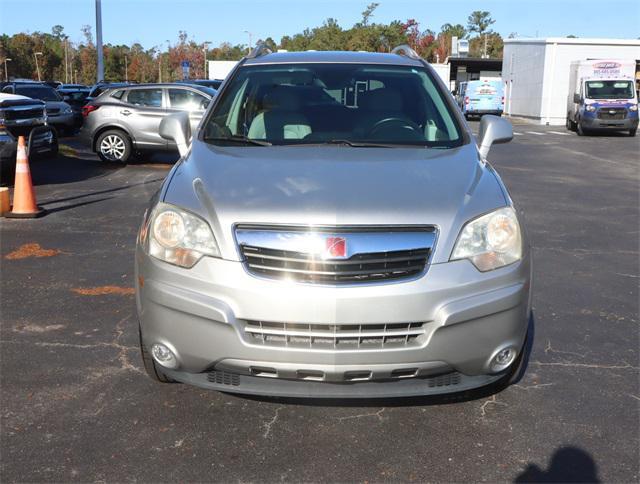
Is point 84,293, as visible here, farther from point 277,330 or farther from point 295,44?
point 295,44

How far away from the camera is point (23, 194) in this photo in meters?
8.72

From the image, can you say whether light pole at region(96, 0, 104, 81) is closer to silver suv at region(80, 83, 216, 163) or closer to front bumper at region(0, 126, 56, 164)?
silver suv at region(80, 83, 216, 163)

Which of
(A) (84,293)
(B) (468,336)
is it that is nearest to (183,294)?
(B) (468,336)

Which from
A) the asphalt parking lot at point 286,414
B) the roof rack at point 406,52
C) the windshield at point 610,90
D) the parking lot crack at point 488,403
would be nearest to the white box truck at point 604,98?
the windshield at point 610,90

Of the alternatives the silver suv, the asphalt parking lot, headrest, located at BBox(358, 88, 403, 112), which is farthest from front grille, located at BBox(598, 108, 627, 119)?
headrest, located at BBox(358, 88, 403, 112)

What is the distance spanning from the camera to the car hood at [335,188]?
10.3ft

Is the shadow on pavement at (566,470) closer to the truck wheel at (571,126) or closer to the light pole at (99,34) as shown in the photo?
the truck wheel at (571,126)

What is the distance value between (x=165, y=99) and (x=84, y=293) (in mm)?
9889

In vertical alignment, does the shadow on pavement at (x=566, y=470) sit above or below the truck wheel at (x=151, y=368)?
below

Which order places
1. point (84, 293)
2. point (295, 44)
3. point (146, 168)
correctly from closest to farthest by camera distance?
point (84, 293), point (146, 168), point (295, 44)

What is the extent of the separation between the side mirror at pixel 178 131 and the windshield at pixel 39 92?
17980 mm

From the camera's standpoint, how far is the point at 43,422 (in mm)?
3535

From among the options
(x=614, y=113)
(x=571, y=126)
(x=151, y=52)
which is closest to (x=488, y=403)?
(x=614, y=113)

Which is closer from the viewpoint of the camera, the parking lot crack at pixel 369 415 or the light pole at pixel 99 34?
the parking lot crack at pixel 369 415
